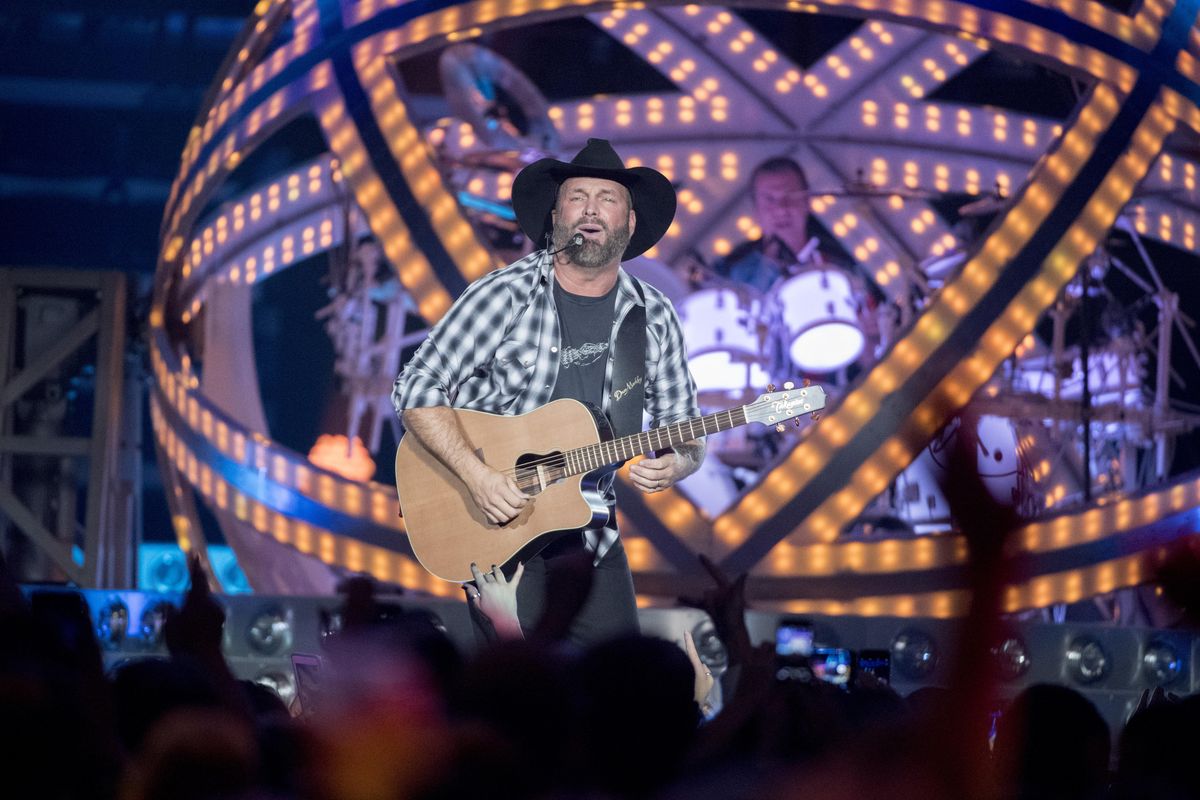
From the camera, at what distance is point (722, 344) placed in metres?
9.53

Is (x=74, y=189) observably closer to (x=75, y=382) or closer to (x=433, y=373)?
(x=75, y=382)

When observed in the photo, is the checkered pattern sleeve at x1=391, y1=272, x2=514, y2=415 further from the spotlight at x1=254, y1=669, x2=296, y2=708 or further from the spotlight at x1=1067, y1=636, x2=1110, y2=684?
the spotlight at x1=1067, y1=636, x2=1110, y2=684

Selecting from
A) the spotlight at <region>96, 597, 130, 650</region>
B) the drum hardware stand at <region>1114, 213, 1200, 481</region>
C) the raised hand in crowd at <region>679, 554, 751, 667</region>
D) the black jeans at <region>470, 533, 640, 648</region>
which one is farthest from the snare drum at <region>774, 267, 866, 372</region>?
the raised hand in crowd at <region>679, 554, 751, 667</region>

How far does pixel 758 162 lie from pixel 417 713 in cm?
913

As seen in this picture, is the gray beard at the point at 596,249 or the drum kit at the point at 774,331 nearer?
the gray beard at the point at 596,249

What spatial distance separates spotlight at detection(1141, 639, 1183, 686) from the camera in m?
5.25

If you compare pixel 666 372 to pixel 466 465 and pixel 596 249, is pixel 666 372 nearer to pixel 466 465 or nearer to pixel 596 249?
pixel 596 249

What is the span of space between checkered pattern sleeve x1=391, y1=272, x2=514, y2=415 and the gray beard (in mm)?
217

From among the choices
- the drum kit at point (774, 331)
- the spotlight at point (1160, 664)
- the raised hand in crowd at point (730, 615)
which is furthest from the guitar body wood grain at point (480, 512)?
the drum kit at point (774, 331)

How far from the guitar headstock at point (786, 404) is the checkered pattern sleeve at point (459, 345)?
30.1 inches

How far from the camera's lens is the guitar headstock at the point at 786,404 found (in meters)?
4.22

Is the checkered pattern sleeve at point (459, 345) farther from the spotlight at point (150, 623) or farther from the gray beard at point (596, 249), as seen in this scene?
the spotlight at point (150, 623)

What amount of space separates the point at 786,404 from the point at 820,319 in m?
5.18

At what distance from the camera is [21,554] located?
7.37 meters
